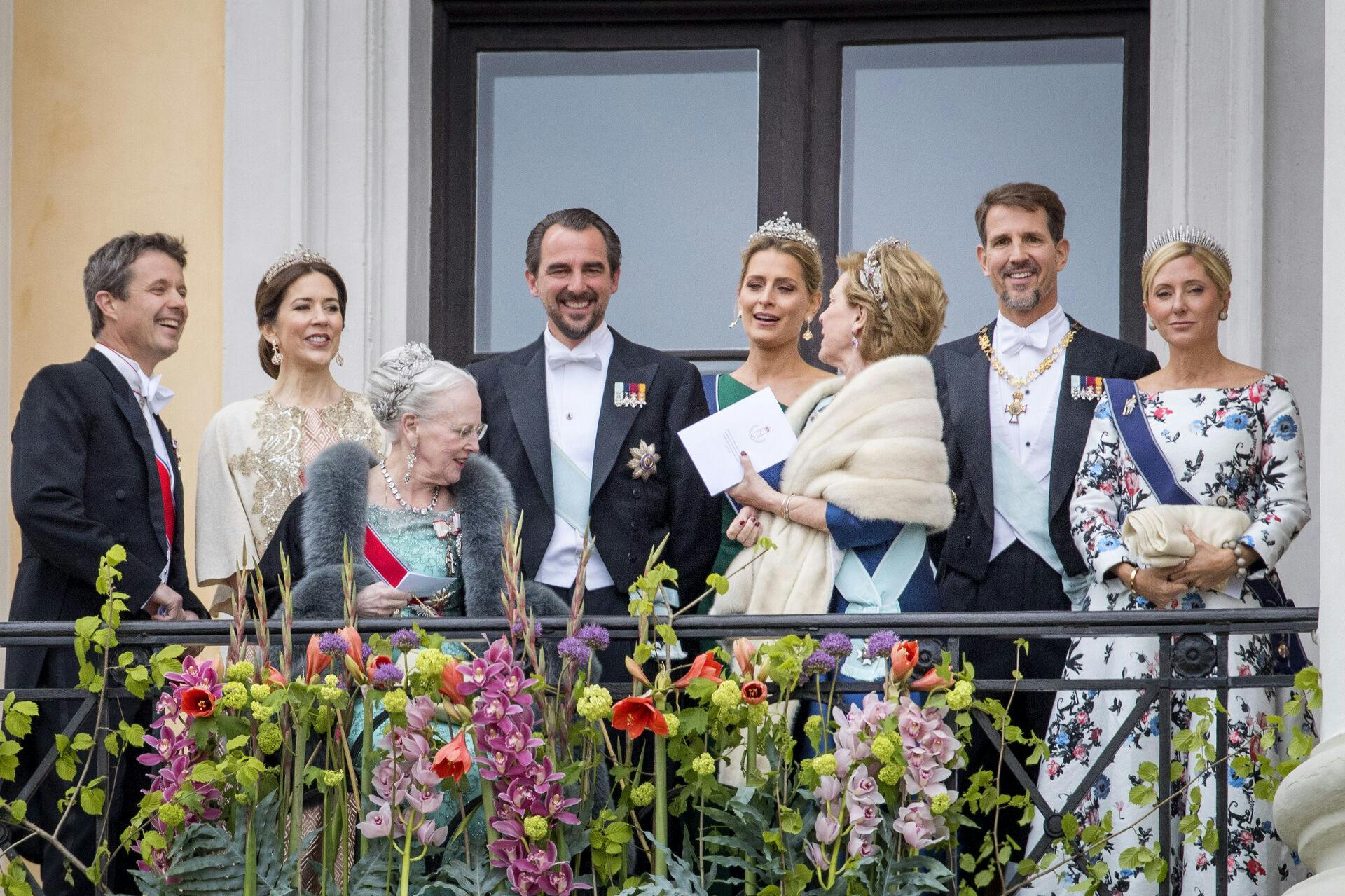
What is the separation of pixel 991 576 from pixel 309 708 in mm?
1941

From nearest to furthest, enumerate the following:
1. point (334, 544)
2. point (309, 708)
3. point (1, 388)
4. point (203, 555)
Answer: point (309, 708)
point (334, 544)
point (203, 555)
point (1, 388)

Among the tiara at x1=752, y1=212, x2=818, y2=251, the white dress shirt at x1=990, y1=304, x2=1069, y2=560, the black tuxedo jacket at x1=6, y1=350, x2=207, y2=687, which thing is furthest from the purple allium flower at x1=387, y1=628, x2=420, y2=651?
the tiara at x1=752, y1=212, x2=818, y2=251

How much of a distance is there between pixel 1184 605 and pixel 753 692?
1.36 metres

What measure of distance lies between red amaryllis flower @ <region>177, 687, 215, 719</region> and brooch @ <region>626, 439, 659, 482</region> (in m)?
1.47

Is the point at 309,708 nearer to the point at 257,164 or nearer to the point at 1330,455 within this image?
the point at 1330,455

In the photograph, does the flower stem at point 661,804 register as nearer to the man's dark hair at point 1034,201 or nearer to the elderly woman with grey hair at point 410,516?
the elderly woman with grey hair at point 410,516

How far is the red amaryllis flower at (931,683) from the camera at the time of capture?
3.85 metres

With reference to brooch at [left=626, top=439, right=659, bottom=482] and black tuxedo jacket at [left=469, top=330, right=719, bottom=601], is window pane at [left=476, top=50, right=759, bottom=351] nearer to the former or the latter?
black tuxedo jacket at [left=469, top=330, right=719, bottom=601]

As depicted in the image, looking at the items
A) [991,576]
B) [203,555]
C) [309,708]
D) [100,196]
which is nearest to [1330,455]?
[991,576]

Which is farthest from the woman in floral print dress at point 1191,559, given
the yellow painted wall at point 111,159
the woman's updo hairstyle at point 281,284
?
the yellow painted wall at point 111,159

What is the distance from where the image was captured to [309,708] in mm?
3820

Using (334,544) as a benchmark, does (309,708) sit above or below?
below

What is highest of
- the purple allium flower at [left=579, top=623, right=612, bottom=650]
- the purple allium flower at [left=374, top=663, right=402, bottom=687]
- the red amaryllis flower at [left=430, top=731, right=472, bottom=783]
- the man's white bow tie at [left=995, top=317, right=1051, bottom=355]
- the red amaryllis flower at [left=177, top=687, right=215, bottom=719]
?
the man's white bow tie at [left=995, top=317, right=1051, bottom=355]

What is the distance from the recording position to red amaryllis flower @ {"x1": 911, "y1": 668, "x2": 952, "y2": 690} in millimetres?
3852
